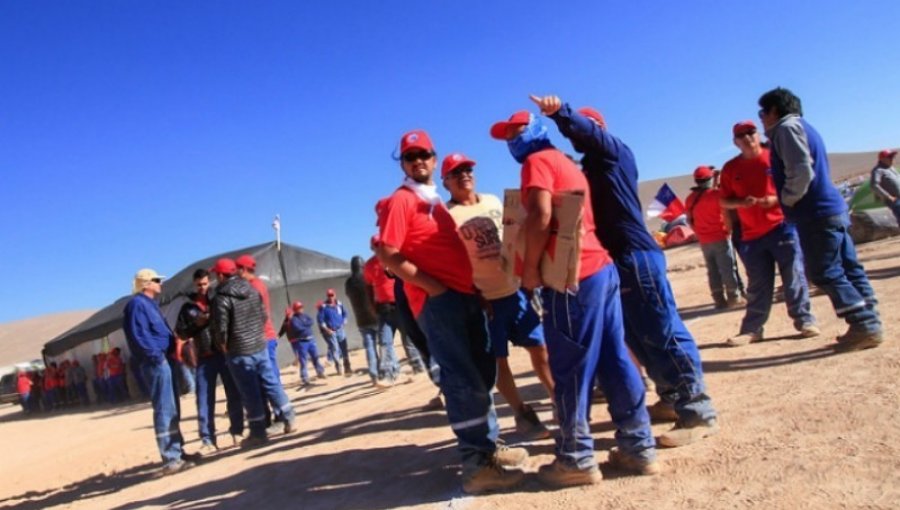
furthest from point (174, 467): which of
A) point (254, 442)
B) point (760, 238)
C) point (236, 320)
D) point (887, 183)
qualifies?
point (887, 183)

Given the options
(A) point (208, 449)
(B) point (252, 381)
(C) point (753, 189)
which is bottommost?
(A) point (208, 449)

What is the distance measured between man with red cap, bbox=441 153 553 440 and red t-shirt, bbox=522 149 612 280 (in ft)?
2.23

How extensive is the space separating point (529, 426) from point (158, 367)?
3.89m

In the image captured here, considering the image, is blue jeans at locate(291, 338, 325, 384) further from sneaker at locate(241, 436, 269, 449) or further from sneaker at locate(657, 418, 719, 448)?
sneaker at locate(657, 418, 719, 448)

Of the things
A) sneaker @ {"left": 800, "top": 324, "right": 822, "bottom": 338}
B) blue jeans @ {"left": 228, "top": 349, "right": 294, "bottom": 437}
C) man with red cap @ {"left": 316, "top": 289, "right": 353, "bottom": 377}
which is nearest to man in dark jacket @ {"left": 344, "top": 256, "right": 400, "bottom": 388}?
blue jeans @ {"left": 228, "top": 349, "right": 294, "bottom": 437}

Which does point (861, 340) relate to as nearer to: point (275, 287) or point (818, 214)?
point (818, 214)

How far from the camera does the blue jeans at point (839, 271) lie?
171 inches

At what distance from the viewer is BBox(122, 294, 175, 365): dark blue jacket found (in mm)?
5961

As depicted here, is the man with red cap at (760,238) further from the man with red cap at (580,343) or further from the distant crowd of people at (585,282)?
the man with red cap at (580,343)

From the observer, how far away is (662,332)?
3416 millimetres

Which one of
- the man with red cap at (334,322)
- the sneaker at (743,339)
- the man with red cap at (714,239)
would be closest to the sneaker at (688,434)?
the sneaker at (743,339)

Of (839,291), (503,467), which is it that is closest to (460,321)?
(503,467)

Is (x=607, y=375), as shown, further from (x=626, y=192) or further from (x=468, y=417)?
(x=626, y=192)

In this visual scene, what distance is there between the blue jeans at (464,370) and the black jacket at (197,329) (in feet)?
12.7
